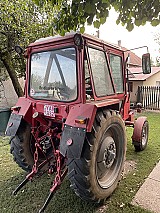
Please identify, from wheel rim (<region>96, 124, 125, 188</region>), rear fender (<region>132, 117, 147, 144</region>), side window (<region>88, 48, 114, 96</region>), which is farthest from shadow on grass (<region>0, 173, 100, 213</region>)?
rear fender (<region>132, 117, 147, 144</region>)

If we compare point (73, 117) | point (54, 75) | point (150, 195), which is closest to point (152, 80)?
point (150, 195)

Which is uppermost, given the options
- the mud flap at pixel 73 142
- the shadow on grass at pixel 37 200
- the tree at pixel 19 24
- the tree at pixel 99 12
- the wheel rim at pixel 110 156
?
the tree at pixel 19 24

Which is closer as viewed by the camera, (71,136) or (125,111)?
(71,136)

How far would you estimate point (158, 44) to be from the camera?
21016mm

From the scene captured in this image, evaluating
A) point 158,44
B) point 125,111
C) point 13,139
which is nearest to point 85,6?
point 13,139

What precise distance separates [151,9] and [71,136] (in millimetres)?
1767

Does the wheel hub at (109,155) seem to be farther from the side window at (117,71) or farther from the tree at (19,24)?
the tree at (19,24)

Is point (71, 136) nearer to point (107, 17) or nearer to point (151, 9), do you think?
point (107, 17)

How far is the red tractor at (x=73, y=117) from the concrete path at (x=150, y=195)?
41 cm

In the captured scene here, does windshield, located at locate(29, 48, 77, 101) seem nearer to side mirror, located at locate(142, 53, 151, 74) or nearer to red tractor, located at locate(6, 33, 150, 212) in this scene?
red tractor, located at locate(6, 33, 150, 212)

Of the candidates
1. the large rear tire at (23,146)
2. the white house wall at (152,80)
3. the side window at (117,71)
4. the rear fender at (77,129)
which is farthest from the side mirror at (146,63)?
the white house wall at (152,80)

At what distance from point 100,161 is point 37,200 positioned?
3.66ft

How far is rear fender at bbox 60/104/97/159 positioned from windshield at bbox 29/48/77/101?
0.29 metres

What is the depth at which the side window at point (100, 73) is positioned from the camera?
2923 millimetres
